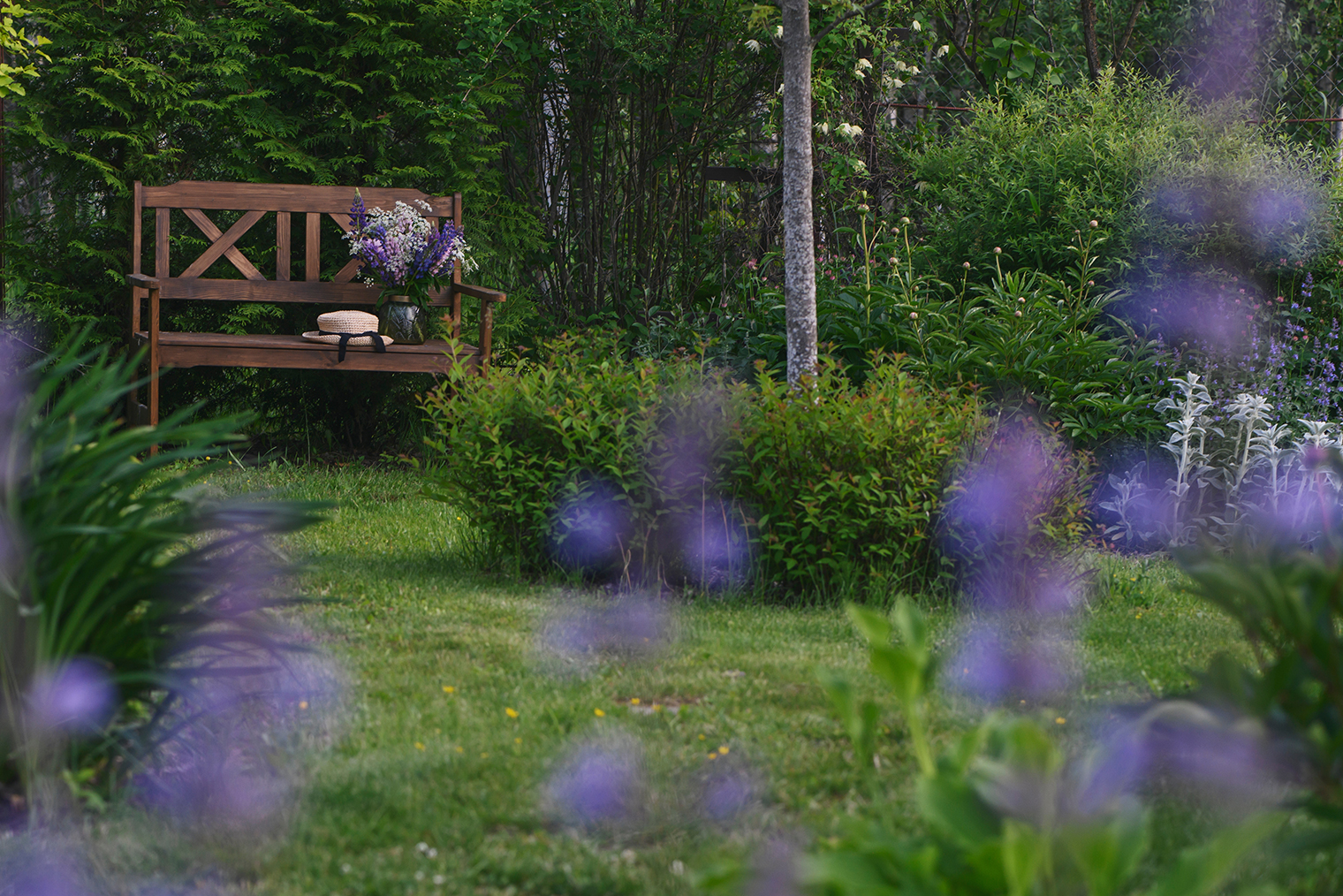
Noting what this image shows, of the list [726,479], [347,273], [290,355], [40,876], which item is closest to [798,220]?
[726,479]

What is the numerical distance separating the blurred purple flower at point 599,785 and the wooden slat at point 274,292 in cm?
415

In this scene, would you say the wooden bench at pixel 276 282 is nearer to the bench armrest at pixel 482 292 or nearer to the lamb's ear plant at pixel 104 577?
the bench armrest at pixel 482 292

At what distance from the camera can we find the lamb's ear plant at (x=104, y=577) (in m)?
1.80

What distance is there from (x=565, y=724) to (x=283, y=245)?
4342 mm

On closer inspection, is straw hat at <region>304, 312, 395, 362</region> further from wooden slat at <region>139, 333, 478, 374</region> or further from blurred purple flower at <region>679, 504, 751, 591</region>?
blurred purple flower at <region>679, 504, 751, 591</region>

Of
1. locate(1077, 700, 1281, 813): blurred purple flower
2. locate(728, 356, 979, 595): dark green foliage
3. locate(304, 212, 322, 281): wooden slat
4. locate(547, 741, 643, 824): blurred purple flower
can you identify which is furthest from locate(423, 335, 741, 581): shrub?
locate(304, 212, 322, 281): wooden slat

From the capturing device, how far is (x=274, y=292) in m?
5.89

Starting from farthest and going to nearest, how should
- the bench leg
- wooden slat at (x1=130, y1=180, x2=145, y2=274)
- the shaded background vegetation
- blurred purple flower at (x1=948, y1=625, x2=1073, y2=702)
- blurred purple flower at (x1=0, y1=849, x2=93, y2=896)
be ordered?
wooden slat at (x1=130, y1=180, x2=145, y2=274)
the shaded background vegetation
the bench leg
blurred purple flower at (x1=948, y1=625, x2=1073, y2=702)
blurred purple flower at (x1=0, y1=849, x2=93, y2=896)

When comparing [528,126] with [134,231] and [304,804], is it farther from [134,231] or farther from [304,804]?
[304,804]

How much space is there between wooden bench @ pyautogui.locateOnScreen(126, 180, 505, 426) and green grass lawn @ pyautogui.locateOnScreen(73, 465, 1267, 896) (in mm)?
1780

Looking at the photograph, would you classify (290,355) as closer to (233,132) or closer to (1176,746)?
(233,132)

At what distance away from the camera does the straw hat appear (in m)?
5.43

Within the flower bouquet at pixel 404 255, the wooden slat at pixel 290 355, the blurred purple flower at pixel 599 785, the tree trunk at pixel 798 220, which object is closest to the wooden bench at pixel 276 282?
the wooden slat at pixel 290 355

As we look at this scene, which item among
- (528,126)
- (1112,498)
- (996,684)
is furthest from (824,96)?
A: (996,684)
